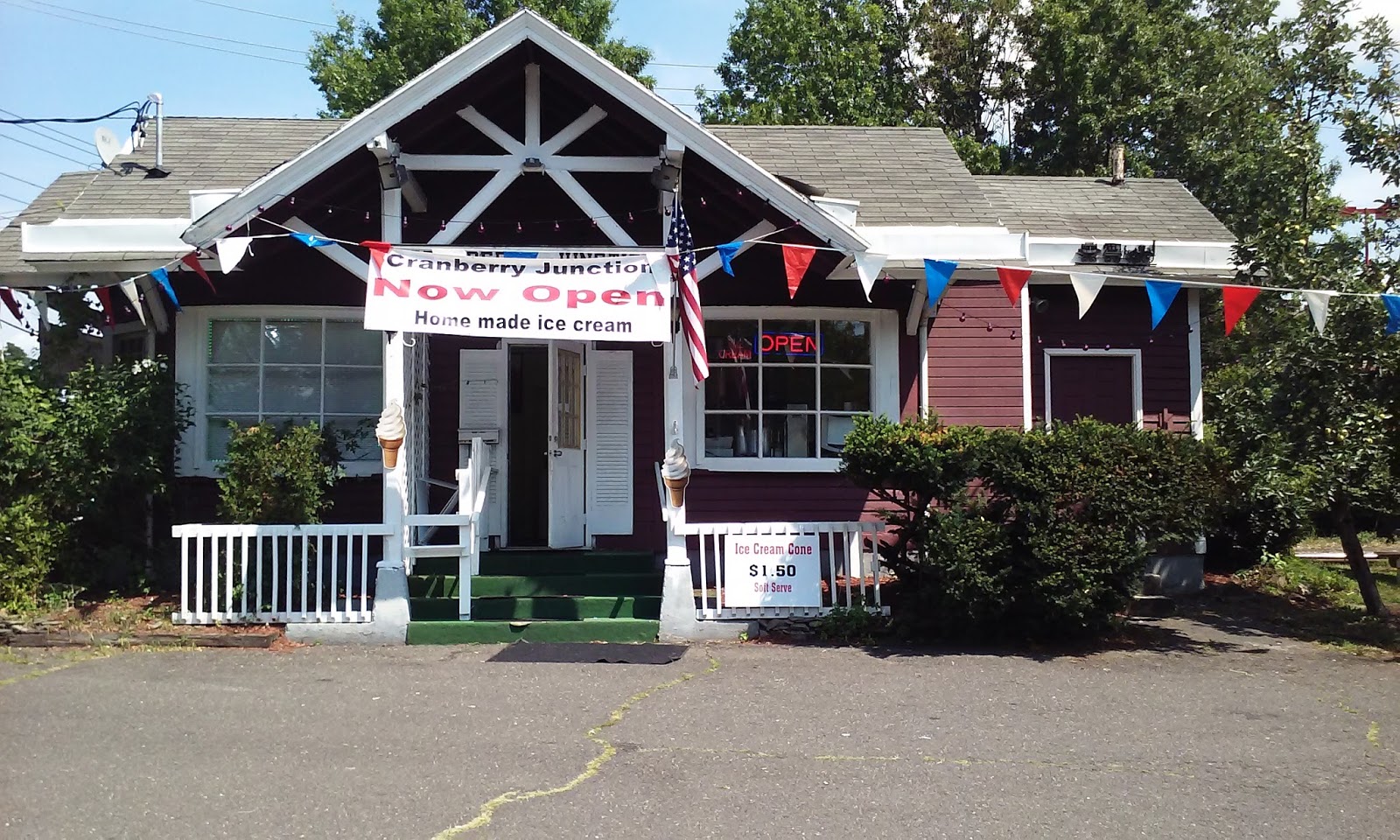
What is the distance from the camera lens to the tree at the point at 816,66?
2475 centimetres

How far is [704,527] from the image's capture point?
905 centimetres

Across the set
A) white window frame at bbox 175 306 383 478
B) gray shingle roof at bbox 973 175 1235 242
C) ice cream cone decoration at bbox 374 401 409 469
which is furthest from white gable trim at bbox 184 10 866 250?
gray shingle roof at bbox 973 175 1235 242

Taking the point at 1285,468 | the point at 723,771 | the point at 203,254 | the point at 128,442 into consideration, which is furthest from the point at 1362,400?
the point at 128,442

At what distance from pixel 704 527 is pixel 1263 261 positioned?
5.70 m

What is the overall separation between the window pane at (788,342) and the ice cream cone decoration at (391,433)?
12.6 ft

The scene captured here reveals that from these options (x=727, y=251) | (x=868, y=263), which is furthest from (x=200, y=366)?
(x=868, y=263)

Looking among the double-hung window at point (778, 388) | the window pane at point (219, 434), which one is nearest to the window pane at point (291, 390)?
the window pane at point (219, 434)

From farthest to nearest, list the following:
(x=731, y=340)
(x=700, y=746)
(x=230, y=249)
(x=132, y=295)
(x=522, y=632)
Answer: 1. (x=731, y=340)
2. (x=132, y=295)
3. (x=522, y=632)
4. (x=230, y=249)
5. (x=700, y=746)

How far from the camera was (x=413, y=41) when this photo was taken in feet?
84.1

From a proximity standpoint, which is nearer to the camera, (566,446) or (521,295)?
(521,295)

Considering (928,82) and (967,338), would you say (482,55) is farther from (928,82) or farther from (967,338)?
(928,82)

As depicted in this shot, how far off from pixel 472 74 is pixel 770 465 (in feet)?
15.3

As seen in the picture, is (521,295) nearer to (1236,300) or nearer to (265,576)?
(265,576)

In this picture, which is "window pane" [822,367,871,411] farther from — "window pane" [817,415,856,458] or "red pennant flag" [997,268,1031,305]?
"red pennant flag" [997,268,1031,305]
